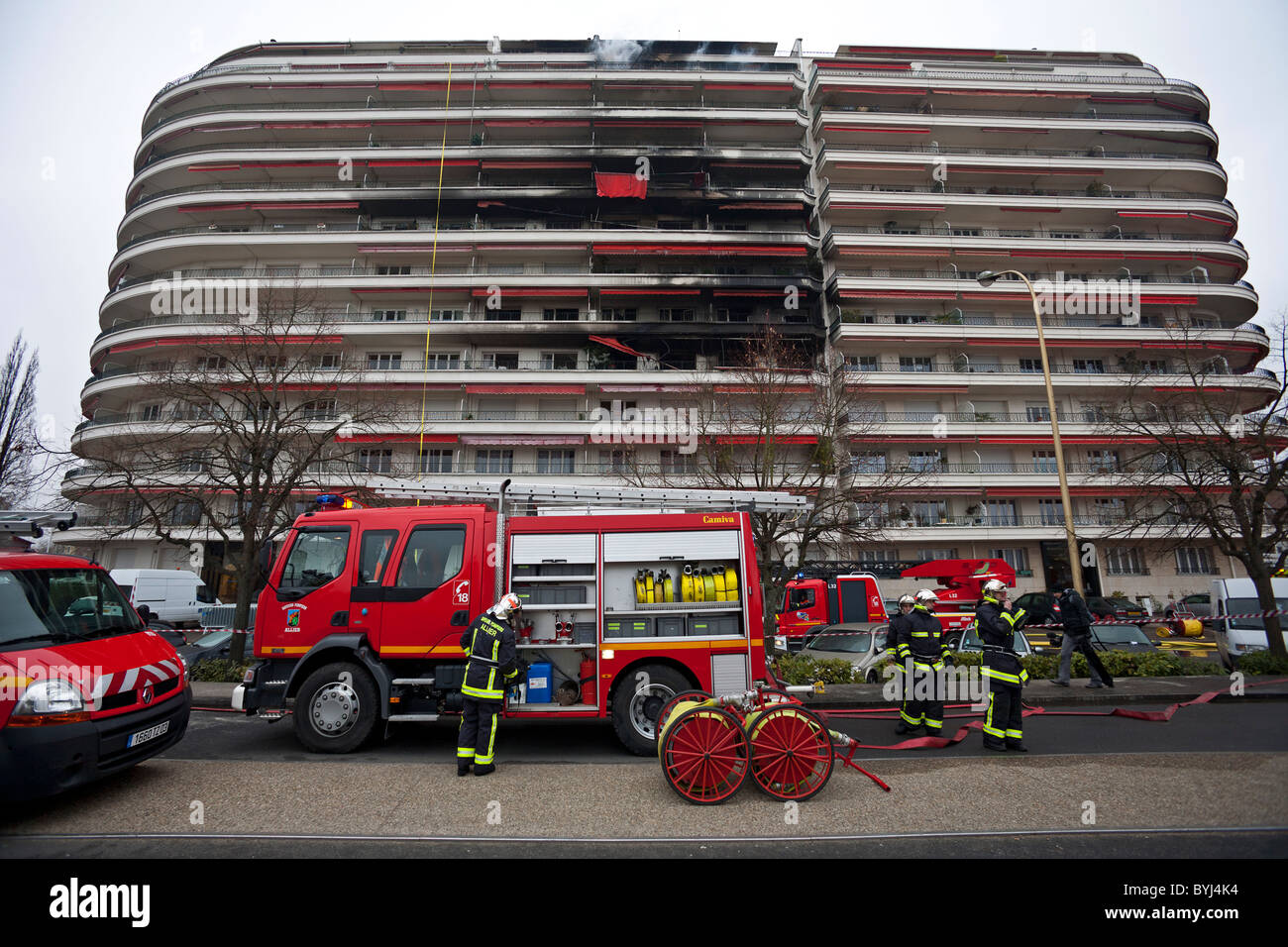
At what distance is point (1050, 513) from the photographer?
31.1 m

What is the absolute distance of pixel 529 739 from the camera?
7805 mm

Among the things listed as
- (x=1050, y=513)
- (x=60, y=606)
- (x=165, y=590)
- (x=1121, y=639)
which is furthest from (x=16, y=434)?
(x=1050, y=513)

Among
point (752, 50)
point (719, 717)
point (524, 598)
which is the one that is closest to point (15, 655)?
point (524, 598)

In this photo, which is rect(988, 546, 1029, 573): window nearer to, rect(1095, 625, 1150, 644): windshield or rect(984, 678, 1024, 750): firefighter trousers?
rect(1095, 625, 1150, 644): windshield

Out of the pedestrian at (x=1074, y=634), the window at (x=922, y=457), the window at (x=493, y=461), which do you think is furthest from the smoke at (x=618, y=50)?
the pedestrian at (x=1074, y=634)

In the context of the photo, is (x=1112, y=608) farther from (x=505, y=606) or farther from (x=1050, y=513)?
(x=505, y=606)

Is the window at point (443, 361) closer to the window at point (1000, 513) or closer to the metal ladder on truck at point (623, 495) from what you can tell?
the metal ladder on truck at point (623, 495)

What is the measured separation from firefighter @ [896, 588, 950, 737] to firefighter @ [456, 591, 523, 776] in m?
5.09

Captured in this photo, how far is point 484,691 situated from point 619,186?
33665 mm

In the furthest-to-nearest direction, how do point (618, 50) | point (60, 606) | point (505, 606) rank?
point (618, 50)
point (505, 606)
point (60, 606)

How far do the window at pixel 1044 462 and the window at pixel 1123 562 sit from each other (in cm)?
532

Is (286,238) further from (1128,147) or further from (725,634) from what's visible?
(1128,147)
